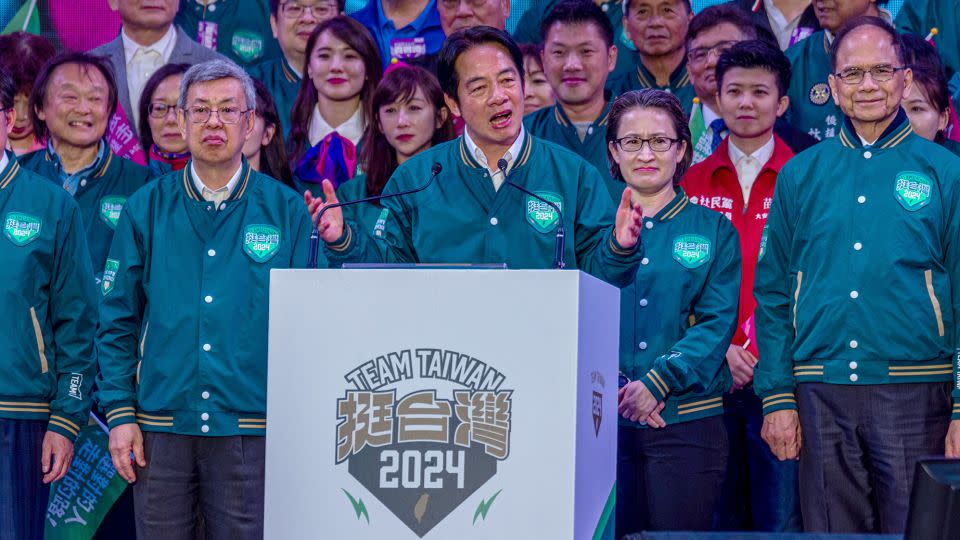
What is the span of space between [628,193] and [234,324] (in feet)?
4.13

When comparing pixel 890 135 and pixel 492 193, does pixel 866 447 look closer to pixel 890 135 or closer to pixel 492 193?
pixel 890 135

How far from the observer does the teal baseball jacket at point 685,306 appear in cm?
358

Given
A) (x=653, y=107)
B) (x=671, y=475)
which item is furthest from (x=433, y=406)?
(x=653, y=107)

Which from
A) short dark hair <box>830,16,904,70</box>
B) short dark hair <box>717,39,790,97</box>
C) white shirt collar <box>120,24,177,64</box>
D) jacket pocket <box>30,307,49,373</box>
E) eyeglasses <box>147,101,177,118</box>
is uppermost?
white shirt collar <box>120,24,177,64</box>

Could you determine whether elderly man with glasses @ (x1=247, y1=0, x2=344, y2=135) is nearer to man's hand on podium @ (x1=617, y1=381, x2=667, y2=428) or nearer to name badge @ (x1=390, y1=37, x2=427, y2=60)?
name badge @ (x1=390, y1=37, x2=427, y2=60)

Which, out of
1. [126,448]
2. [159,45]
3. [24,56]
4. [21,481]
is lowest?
[21,481]

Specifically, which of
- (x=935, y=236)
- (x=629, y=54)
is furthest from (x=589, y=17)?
(x=935, y=236)

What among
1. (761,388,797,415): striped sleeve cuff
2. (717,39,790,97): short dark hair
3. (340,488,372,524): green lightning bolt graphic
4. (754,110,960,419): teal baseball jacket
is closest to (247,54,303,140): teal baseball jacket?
→ (717,39,790,97): short dark hair

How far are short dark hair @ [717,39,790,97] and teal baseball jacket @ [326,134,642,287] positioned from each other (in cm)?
133

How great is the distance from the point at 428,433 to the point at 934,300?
5.96 feet

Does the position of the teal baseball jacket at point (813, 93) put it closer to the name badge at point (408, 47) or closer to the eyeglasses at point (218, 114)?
the name badge at point (408, 47)

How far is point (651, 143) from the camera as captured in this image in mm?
3801

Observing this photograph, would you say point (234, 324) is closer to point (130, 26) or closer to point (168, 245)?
point (168, 245)

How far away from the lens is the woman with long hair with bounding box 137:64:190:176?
475 centimetres
